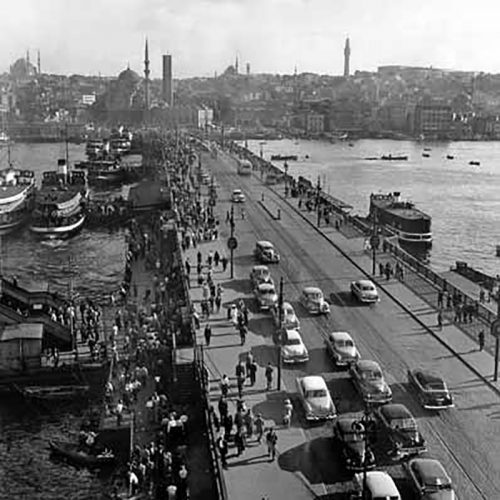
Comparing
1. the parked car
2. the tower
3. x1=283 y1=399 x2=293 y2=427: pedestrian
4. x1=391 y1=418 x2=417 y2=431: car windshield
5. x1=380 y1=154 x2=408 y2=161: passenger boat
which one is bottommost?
x1=380 y1=154 x2=408 y2=161: passenger boat

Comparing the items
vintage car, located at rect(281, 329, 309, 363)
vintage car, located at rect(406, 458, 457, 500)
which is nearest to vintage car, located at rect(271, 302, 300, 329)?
vintage car, located at rect(281, 329, 309, 363)

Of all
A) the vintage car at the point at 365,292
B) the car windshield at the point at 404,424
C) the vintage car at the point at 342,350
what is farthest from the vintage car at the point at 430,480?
the vintage car at the point at 365,292

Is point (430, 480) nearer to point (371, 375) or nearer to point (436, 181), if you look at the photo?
point (371, 375)

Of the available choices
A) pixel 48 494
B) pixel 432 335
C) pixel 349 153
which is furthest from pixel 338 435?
pixel 349 153

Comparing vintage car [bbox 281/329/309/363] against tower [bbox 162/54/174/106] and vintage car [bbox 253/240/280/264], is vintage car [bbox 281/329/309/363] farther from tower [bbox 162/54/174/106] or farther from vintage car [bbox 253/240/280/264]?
tower [bbox 162/54/174/106]

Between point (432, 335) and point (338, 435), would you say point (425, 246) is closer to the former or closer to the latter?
point (432, 335)

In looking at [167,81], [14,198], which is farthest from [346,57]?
[14,198]
